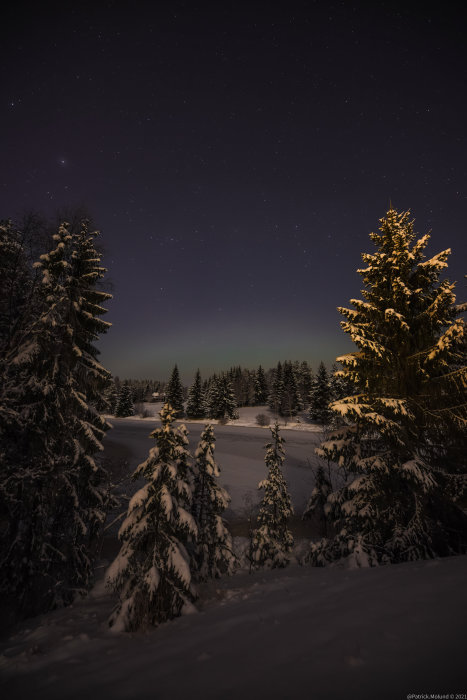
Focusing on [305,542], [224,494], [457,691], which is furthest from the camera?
[305,542]

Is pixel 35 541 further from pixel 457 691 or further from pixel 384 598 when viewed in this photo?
pixel 457 691

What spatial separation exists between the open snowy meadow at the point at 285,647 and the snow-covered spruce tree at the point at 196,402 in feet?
197

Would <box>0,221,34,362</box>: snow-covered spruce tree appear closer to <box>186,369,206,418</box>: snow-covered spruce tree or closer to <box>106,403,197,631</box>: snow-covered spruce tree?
<box>106,403,197,631</box>: snow-covered spruce tree

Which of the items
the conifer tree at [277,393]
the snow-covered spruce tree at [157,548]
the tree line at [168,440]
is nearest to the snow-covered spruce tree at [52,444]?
the tree line at [168,440]

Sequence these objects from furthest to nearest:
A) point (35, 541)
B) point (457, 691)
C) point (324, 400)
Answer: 1. point (324, 400)
2. point (35, 541)
3. point (457, 691)

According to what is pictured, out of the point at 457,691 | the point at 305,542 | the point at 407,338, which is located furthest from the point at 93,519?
the point at 305,542

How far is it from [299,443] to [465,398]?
1449 inches

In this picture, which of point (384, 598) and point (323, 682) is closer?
point (323, 682)

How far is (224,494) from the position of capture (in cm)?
1378

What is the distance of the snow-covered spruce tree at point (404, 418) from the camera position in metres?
7.35

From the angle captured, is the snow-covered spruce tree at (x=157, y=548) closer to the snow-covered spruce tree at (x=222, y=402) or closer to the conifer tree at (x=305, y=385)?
the snow-covered spruce tree at (x=222, y=402)

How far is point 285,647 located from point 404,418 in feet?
20.7

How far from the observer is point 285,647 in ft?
11.3

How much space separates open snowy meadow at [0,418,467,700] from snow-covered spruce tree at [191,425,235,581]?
18.7ft
